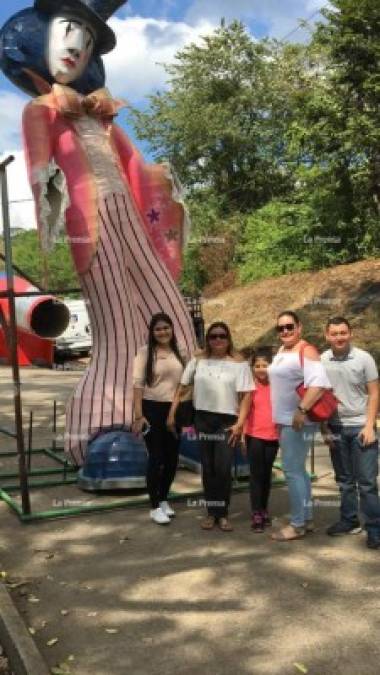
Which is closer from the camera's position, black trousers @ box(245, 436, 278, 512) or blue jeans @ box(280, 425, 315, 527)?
blue jeans @ box(280, 425, 315, 527)

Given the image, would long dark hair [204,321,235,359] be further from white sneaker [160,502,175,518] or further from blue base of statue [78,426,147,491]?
blue base of statue [78,426,147,491]

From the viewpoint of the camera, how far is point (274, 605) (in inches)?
135

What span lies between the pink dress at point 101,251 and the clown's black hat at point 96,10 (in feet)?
2.09

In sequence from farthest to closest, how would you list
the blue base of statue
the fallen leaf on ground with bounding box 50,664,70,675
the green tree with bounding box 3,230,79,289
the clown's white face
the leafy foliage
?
the green tree with bounding box 3,230,79,289
the leafy foliage
the clown's white face
the blue base of statue
the fallen leaf on ground with bounding box 50,664,70,675

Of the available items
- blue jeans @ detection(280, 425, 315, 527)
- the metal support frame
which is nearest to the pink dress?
the metal support frame

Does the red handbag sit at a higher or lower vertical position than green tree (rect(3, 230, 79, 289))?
lower

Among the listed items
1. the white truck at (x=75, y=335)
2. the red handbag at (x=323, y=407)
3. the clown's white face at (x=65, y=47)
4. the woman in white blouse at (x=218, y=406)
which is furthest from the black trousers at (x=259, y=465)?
the white truck at (x=75, y=335)

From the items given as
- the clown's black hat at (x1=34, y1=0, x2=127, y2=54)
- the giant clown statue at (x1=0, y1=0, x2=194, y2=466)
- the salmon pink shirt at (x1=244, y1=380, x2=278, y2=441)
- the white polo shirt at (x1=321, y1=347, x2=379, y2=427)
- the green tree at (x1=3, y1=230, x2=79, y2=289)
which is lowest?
the salmon pink shirt at (x1=244, y1=380, x2=278, y2=441)

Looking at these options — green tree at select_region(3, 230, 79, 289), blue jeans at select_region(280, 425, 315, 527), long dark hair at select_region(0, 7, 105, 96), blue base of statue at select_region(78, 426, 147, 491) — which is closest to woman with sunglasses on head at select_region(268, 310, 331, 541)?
blue jeans at select_region(280, 425, 315, 527)

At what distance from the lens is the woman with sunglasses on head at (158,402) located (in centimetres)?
462

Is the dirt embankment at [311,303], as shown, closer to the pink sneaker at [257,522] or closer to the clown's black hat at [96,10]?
the clown's black hat at [96,10]

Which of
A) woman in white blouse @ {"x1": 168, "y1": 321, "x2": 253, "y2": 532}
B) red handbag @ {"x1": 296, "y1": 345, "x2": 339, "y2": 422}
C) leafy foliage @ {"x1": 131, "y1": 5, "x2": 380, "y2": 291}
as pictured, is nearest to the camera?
red handbag @ {"x1": 296, "y1": 345, "x2": 339, "y2": 422}

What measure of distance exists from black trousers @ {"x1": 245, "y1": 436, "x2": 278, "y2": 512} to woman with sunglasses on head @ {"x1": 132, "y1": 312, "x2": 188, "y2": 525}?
1.71 feet

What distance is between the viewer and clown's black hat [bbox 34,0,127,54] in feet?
19.3
